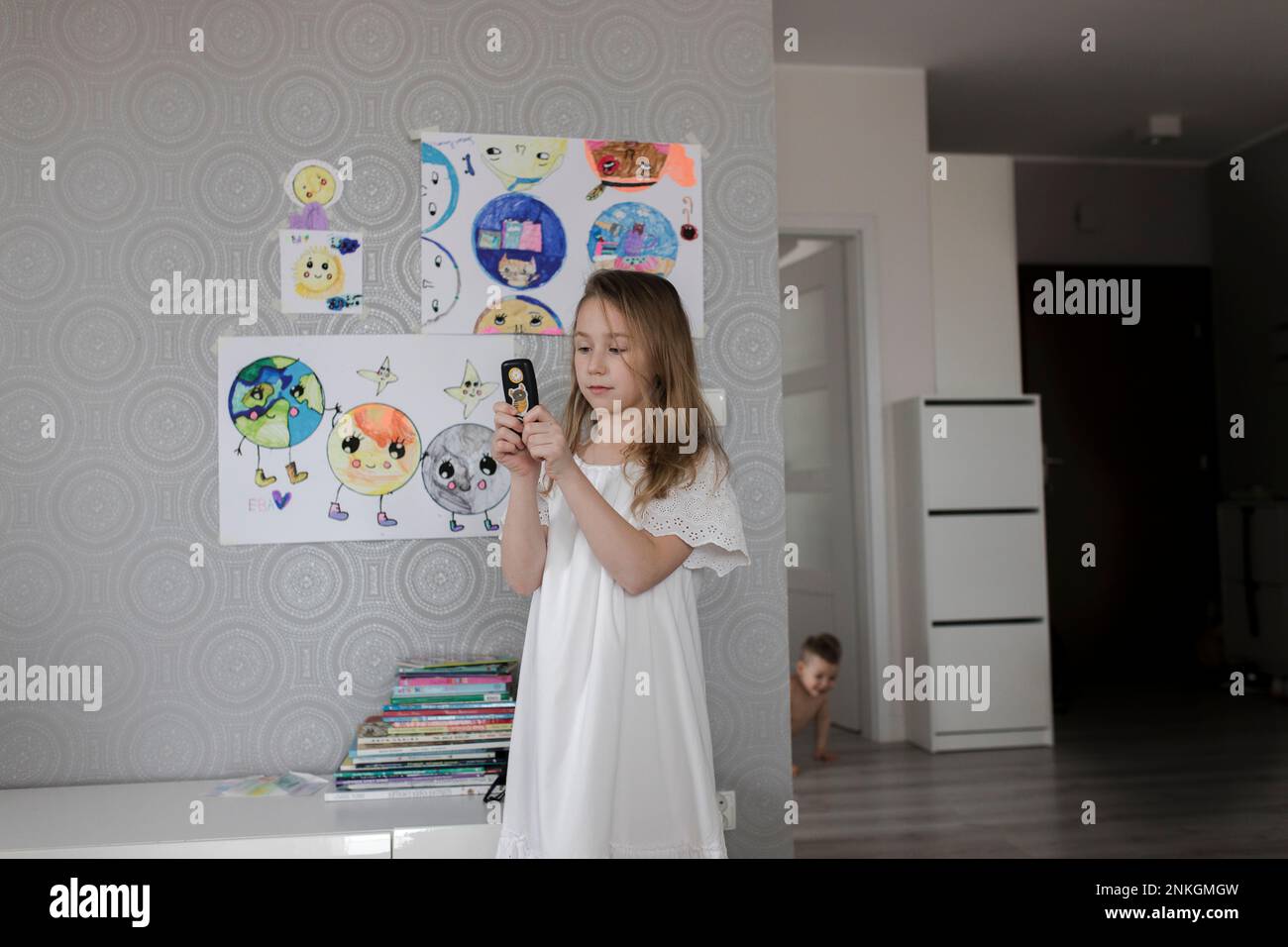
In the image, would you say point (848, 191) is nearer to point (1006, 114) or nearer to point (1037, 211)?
point (1006, 114)

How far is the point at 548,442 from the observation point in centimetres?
130

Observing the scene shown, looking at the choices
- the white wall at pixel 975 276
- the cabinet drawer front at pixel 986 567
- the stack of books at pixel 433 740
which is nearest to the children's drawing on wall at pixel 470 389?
the stack of books at pixel 433 740

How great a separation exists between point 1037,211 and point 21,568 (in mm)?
4808

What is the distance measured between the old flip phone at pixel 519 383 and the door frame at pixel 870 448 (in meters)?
2.73

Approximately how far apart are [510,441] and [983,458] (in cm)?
281

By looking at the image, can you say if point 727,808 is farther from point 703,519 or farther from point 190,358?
point 190,358

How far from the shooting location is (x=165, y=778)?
1.81 meters

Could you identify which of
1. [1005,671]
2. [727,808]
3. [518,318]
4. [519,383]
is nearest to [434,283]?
[518,318]

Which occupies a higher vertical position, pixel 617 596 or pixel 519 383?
pixel 519 383

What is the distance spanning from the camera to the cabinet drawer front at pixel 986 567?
12.1 feet

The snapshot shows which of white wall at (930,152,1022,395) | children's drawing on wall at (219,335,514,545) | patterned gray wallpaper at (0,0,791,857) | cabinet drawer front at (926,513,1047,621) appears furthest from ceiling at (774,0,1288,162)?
children's drawing on wall at (219,335,514,545)

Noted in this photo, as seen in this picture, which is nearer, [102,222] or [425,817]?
[425,817]

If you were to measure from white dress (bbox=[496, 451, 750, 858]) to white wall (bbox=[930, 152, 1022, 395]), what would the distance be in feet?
9.29
